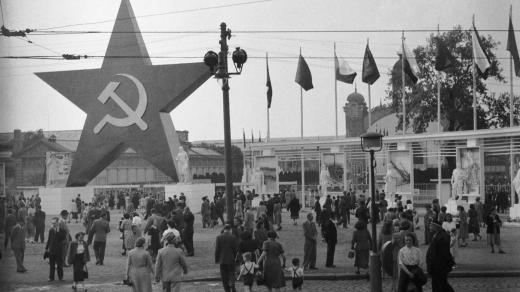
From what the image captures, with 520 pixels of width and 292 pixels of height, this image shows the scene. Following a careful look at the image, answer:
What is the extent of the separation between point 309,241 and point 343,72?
78.3 feet

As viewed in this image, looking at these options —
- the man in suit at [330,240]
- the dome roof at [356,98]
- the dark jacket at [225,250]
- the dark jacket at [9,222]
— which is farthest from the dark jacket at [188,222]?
the dome roof at [356,98]

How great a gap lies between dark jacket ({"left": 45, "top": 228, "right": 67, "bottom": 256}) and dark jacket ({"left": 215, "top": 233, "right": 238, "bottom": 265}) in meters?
4.77

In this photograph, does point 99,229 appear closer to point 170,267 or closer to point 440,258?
point 170,267

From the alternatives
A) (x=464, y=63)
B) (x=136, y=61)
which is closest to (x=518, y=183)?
(x=136, y=61)

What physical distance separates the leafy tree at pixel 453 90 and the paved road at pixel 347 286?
39.2 metres

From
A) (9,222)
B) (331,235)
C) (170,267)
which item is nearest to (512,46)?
(331,235)

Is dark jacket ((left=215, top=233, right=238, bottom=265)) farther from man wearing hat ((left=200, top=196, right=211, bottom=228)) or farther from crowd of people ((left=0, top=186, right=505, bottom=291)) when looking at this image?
man wearing hat ((left=200, top=196, right=211, bottom=228))

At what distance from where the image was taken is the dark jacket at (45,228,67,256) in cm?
1750

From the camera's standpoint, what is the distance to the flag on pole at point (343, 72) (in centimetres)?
4069

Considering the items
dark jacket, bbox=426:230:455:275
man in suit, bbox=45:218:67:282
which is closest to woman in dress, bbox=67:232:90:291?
man in suit, bbox=45:218:67:282

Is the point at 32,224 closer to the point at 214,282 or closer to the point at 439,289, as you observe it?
the point at 214,282

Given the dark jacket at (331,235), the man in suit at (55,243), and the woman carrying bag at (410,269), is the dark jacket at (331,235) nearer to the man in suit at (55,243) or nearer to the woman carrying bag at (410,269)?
the man in suit at (55,243)

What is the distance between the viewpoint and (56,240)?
690 inches

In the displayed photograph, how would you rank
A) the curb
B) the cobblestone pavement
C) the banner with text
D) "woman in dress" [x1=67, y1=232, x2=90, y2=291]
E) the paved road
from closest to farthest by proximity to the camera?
the paved road, "woman in dress" [x1=67, y1=232, x2=90, y2=291], the curb, the cobblestone pavement, the banner with text
